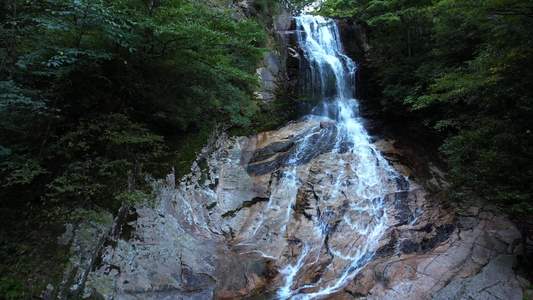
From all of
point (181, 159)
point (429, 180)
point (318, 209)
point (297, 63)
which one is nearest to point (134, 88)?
point (181, 159)

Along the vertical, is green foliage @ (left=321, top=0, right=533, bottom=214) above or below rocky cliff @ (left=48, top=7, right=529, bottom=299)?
above

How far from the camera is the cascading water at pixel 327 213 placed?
7.20m

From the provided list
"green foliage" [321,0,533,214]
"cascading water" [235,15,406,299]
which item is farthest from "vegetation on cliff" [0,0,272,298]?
"green foliage" [321,0,533,214]

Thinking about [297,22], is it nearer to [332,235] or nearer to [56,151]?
[332,235]

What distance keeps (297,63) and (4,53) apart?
13525mm

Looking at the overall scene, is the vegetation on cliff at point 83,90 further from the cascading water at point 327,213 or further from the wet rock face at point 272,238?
the cascading water at point 327,213

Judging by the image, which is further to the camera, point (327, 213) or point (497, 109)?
point (327, 213)

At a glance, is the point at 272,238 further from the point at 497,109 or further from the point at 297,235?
the point at 497,109

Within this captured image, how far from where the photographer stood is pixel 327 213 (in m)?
8.64

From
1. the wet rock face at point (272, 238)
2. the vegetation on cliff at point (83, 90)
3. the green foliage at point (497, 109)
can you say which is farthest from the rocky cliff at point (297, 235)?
the green foliage at point (497, 109)

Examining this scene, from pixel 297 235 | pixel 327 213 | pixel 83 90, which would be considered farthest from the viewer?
pixel 327 213

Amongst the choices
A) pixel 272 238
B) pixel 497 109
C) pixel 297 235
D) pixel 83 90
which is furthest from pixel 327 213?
pixel 83 90

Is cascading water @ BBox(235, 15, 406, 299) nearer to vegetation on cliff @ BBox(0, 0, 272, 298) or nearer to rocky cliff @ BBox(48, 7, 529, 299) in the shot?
rocky cliff @ BBox(48, 7, 529, 299)

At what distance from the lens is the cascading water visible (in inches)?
283
